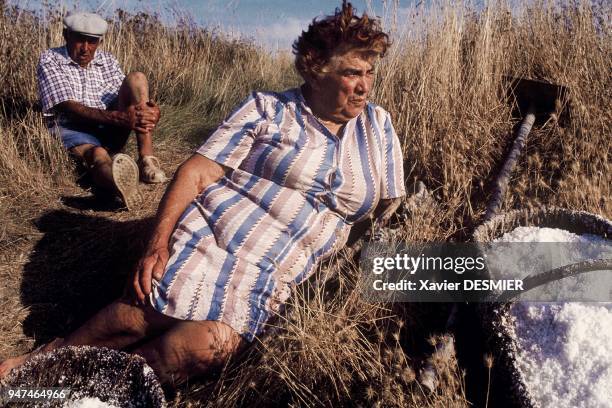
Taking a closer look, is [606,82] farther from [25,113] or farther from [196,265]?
[25,113]

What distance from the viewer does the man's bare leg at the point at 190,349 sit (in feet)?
5.81

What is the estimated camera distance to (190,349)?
177 centimetres

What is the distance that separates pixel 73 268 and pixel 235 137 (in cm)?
124

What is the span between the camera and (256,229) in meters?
1.99

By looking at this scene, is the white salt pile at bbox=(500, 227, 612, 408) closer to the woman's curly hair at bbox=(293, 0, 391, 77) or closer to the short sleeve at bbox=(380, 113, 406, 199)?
the short sleeve at bbox=(380, 113, 406, 199)

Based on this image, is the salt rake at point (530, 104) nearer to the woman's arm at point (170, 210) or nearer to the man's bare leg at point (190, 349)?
the woman's arm at point (170, 210)

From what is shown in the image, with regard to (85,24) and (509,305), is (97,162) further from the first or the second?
(509,305)

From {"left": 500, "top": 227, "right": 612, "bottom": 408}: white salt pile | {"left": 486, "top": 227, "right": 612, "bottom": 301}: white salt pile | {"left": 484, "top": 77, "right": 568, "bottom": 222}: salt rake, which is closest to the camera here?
{"left": 500, "top": 227, "right": 612, "bottom": 408}: white salt pile

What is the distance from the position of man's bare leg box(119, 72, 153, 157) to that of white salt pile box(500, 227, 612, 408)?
108 inches

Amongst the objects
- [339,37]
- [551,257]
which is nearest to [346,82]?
[339,37]

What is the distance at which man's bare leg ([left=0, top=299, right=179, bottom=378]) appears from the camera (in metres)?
1.87

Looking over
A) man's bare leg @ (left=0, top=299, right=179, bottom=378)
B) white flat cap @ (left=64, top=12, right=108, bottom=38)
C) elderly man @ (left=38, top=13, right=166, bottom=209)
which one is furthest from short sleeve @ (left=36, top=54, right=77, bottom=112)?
man's bare leg @ (left=0, top=299, right=179, bottom=378)

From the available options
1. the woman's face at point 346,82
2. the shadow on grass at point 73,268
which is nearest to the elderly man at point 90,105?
the shadow on grass at point 73,268

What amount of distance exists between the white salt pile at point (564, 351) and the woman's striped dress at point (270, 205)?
768mm
